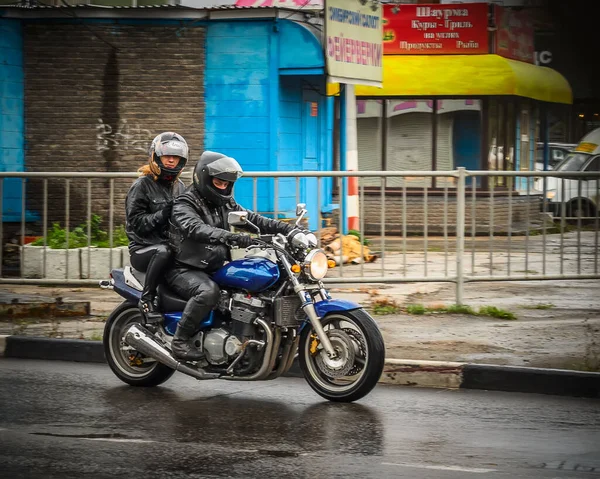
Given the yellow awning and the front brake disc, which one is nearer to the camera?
the front brake disc

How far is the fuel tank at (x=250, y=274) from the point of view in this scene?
24.8 ft

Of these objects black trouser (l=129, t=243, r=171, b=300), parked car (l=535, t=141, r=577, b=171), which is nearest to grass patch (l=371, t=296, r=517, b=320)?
black trouser (l=129, t=243, r=171, b=300)

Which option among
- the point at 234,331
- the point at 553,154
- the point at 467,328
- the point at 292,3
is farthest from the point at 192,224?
the point at 553,154

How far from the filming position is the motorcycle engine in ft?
24.9

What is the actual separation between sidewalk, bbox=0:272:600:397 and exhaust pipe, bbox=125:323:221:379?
141 centimetres

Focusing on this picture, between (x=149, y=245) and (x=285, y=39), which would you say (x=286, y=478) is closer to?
(x=149, y=245)

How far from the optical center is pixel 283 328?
7.57 m

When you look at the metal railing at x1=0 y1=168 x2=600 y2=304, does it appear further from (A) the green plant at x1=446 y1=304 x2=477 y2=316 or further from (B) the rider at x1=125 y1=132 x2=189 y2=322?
(B) the rider at x1=125 y1=132 x2=189 y2=322

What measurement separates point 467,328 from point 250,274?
10.8ft

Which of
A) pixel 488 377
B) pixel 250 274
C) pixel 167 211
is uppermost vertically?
pixel 167 211

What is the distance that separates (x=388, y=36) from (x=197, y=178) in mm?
17077

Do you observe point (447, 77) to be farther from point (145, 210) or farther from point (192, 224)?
point (192, 224)

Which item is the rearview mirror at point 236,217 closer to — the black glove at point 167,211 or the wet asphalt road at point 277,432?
the black glove at point 167,211

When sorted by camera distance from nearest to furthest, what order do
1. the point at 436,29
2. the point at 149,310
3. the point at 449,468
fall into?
1. the point at 449,468
2. the point at 149,310
3. the point at 436,29
